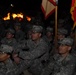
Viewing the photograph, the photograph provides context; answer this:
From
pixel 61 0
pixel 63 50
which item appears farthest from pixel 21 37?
pixel 61 0

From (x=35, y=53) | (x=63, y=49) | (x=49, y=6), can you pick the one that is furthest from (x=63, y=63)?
(x=49, y=6)

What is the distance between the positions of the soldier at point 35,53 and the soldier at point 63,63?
2.36ft

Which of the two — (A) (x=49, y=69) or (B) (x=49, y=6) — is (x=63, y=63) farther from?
(B) (x=49, y=6)

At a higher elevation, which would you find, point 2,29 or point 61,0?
point 61,0

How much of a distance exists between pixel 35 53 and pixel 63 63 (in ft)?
3.68

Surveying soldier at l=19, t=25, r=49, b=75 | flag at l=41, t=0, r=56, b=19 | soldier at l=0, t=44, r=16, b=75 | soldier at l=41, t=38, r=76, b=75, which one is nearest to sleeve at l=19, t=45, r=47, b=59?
soldier at l=19, t=25, r=49, b=75

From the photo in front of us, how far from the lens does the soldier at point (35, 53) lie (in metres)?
7.48

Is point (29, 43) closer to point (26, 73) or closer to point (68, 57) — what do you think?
point (26, 73)

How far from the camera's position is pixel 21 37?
11.9 metres

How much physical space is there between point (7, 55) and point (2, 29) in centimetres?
697

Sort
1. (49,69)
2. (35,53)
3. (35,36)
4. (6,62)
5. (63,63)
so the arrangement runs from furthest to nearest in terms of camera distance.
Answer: (35,36), (35,53), (49,69), (63,63), (6,62)

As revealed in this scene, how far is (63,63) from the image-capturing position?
666 cm

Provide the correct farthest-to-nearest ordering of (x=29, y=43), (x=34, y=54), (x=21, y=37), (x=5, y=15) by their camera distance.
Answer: (x=5, y=15) → (x=21, y=37) → (x=29, y=43) → (x=34, y=54)

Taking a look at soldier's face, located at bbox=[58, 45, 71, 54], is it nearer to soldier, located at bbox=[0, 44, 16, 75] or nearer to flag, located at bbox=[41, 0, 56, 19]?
soldier, located at bbox=[0, 44, 16, 75]
